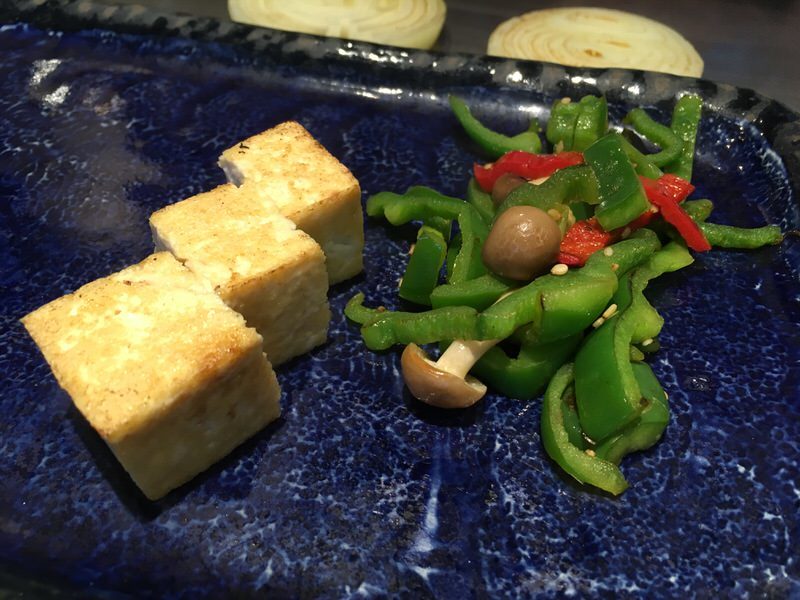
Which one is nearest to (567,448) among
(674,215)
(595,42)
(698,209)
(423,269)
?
(423,269)

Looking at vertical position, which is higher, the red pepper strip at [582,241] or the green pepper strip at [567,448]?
the red pepper strip at [582,241]

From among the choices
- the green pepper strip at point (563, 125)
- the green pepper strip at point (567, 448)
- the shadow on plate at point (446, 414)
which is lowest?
the shadow on plate at point (446, 414)

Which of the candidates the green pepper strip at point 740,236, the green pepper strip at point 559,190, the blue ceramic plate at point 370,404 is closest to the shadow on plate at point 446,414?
the blue ceramic plate at point 370,404

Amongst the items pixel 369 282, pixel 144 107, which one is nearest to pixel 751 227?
pixel 369 282

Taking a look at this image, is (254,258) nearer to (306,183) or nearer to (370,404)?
(306,183)

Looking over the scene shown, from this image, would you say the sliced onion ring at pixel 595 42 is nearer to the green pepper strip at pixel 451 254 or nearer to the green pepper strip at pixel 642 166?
the green pepper strip at pixel 642 166

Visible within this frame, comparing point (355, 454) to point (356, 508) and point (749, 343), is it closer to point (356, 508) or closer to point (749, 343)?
point (356, 508)

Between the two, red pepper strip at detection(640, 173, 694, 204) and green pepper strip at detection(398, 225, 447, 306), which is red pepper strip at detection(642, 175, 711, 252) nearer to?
red pepper strip at detection(640, 173, 694, 204)
